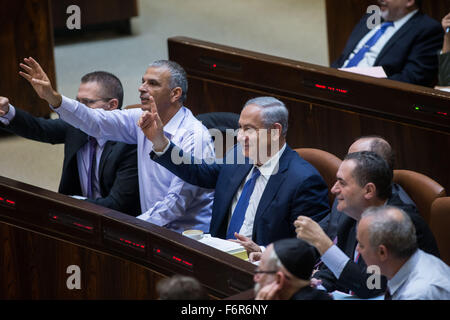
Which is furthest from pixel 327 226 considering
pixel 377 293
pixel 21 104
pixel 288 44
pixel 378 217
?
pixel 288 44

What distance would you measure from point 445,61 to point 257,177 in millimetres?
1103

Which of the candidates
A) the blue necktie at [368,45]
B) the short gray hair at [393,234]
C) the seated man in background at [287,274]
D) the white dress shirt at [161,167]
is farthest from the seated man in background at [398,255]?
the blue necktie at [368,45]

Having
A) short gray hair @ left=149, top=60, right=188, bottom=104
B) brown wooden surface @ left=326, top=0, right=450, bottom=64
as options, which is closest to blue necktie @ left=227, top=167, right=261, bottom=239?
short gray hair @ left=149, top=60, right=188, bottom=104

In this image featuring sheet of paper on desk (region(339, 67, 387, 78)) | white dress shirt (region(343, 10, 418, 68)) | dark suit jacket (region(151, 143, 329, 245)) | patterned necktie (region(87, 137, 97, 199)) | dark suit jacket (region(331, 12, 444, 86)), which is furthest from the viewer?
white dress shirt (region(343, 10, 418, 68))

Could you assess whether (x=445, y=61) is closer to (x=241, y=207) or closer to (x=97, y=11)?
(x=241, y=207)

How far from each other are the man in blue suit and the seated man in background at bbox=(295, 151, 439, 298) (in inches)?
9.0

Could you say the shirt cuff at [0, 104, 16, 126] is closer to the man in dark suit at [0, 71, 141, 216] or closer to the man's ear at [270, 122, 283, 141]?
the man in dark suit at [0, 71, 141, 216]

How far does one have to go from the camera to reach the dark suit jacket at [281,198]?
265 cm

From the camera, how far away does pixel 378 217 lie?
2.05m

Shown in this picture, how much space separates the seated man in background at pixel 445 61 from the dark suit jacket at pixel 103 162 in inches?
50.3

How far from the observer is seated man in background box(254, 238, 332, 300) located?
1915 mm

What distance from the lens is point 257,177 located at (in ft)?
9.15

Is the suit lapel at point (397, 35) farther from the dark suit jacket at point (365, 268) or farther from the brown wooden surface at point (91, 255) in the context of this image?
the brown wooden surface at point (91, 255)

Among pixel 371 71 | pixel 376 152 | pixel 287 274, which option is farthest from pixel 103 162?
pixel 287 274
